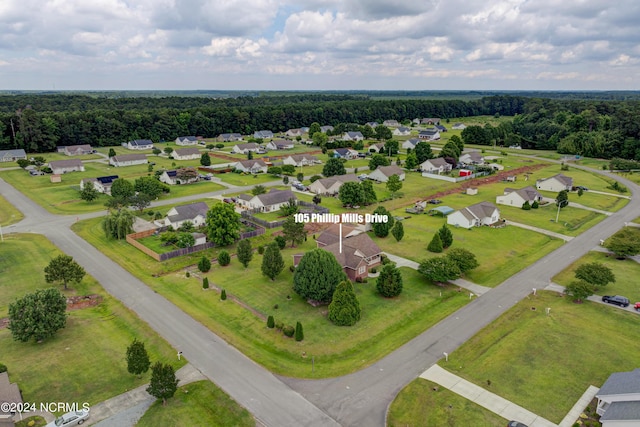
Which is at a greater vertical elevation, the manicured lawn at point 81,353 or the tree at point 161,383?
the tree at point 161,383

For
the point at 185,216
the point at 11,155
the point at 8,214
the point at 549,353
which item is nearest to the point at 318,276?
the point at 549,353

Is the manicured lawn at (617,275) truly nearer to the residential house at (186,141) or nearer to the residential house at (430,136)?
the residential house at (430,136)

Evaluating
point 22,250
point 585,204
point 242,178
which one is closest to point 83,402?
point 22,250

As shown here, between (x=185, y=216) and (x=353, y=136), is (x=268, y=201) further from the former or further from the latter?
(x=353, y=136)

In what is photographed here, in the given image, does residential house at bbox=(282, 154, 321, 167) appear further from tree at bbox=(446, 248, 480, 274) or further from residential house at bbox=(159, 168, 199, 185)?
tree at bbox=(446, 248, 480, 274)

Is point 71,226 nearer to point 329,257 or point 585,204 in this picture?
point 329,257

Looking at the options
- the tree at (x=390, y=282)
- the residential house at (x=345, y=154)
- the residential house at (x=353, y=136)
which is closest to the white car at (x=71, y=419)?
the tree at (x=390, y=282)

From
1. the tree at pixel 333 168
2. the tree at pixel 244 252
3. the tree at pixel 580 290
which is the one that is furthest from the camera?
the tree at pixel 333 168
